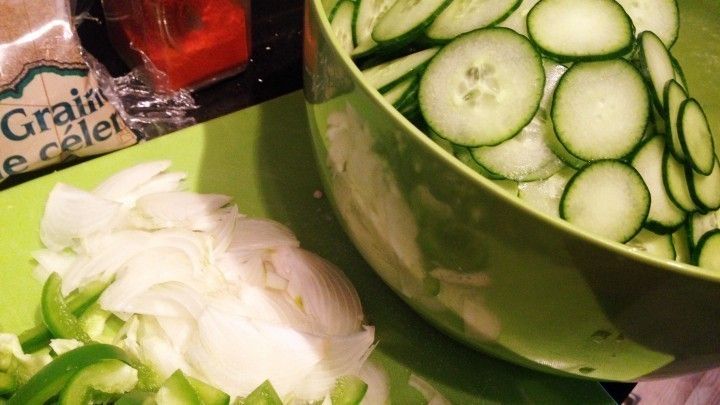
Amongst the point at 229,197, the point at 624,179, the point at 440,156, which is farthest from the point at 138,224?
the point at 624,179

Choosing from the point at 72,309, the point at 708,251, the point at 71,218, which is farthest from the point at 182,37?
the point at 708,251

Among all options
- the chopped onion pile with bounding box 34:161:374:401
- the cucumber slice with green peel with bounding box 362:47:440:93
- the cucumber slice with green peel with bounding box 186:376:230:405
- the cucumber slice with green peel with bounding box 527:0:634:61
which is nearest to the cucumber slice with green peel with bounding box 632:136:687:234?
the cucumber slice with green peel with bounding box 527:0:634:61

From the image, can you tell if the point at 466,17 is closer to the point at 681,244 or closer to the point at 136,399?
the point at 681,244

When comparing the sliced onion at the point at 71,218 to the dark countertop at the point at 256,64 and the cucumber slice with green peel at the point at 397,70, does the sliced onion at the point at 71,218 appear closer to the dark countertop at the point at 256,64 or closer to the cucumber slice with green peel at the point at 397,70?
the dark countertop at the point at 256,64

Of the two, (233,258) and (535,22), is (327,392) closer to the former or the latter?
(233,258)

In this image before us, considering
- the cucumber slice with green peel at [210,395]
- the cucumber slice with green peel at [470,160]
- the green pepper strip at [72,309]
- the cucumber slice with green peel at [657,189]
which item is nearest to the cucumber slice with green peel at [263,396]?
the cucumber slice with green peel at [210,395]

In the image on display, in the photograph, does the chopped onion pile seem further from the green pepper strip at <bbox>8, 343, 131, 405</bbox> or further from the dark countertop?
the dark countertop
